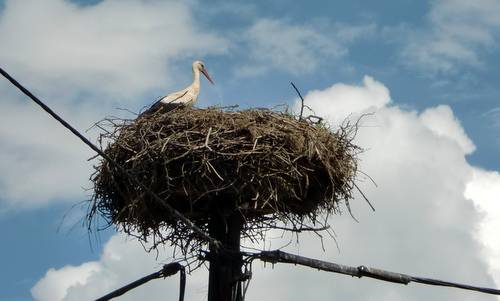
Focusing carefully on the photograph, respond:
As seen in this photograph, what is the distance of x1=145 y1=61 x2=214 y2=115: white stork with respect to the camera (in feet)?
29.9

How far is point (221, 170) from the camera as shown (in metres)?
6.71

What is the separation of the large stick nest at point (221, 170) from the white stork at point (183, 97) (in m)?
1.09

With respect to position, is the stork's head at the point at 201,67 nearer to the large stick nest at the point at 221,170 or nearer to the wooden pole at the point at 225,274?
the large stick nest at the point at 221,170

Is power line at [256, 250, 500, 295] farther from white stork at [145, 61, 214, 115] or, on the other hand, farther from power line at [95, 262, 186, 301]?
white stork at [145, 61, 214, 115]

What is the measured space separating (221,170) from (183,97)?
346 cm

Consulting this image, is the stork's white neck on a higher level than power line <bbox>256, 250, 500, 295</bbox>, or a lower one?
higher

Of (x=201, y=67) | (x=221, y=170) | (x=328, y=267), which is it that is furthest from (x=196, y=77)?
(x=328, y=267)

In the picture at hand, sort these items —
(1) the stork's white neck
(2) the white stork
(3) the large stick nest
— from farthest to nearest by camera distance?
(1) the stork's white neck < (2) the white stork < (3) the large stick nest

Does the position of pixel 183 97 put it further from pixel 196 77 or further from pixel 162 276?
pixel 162 276

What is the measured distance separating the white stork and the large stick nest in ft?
3.56

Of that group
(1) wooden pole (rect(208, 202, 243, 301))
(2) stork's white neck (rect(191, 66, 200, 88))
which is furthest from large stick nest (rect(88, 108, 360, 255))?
(2) stork's white neck (rect(191, 66, 200, 88))

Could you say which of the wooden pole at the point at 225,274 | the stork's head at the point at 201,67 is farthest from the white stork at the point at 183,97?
the wooden pole at the point at 225,274

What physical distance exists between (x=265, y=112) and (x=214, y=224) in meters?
1.35

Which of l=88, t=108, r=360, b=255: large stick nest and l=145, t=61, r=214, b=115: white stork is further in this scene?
l=145, t=61, r=214, b=115: white stork
